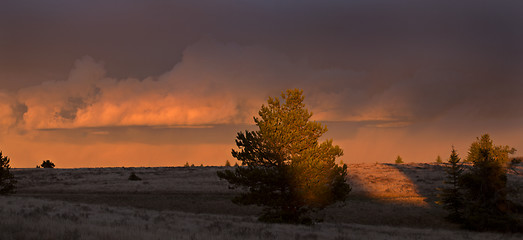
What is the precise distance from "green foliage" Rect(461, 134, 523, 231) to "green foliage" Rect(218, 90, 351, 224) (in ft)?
51.6

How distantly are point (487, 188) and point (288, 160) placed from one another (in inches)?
789

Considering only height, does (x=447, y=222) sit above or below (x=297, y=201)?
below

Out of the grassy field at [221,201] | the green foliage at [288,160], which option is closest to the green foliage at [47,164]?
the grassy field at [221,201]

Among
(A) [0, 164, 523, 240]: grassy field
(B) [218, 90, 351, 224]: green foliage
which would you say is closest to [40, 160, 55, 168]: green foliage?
(A) [0, 164, 523, 240]: grassy field

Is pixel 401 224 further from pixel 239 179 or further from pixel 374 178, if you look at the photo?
pixel 374 178

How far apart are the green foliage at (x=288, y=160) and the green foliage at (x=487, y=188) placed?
15.7 metres

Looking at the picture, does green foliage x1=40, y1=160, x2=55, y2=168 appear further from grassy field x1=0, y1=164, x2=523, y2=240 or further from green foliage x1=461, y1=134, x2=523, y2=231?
green foliage x1=461, y1=134, x2=523, y2=231

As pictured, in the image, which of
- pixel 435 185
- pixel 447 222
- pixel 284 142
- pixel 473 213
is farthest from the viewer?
pixel 435 185

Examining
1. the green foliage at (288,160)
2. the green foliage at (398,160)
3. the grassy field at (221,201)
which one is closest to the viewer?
the green foliage at (288,160)

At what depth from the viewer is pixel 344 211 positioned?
3975 centimetres

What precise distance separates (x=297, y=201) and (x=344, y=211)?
16.6 meters

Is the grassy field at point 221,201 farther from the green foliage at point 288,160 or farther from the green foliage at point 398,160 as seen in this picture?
the green foliage at point 398,160

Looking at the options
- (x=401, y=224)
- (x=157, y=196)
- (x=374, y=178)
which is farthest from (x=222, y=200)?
(x=374, y=178)

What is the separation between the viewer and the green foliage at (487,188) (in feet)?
109
